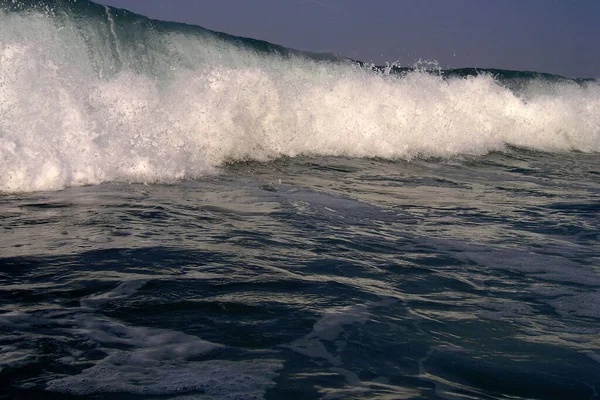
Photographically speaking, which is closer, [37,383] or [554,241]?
[37,383]

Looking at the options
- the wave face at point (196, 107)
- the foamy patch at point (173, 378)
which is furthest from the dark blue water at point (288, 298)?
the wave face at point (196, 107)

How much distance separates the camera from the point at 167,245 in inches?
174

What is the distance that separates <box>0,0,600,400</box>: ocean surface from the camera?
105 inches

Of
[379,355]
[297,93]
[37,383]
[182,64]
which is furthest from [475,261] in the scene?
[182,64]

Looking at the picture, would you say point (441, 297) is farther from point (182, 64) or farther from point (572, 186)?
point (182, 64)

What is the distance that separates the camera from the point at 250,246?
4527mm

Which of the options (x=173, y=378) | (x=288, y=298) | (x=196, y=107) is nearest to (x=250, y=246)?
A: (x=288, y=298)

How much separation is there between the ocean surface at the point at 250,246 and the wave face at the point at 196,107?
0.04m

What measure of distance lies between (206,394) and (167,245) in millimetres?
2136

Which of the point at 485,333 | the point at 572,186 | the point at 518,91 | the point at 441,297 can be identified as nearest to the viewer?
the point at 485,333

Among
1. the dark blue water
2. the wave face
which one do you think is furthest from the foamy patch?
the wave face

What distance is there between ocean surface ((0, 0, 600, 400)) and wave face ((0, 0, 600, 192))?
0.04 metres

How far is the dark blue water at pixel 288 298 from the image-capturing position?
8.45 feet

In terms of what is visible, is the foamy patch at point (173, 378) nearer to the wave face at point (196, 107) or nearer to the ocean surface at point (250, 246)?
the ocean surface at point (250, 246)
